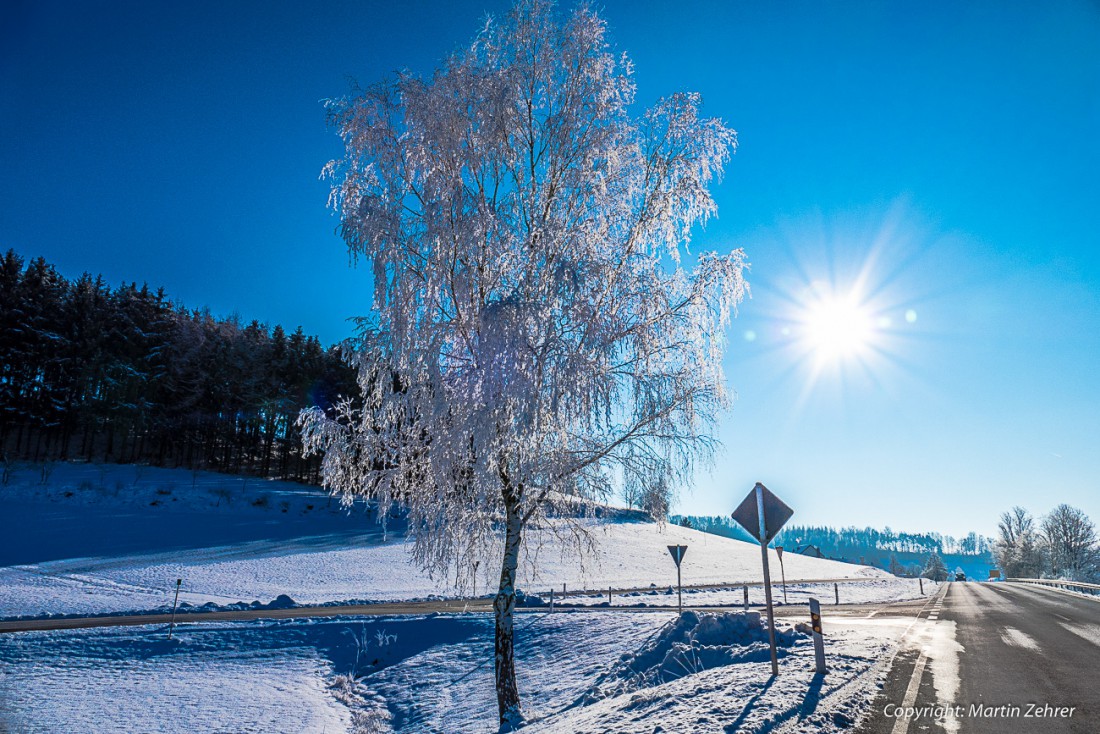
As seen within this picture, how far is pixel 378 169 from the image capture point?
9.96 m

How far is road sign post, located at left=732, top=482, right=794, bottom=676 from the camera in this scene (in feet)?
26.4

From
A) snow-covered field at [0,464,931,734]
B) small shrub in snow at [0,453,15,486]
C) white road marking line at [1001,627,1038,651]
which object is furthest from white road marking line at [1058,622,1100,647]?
small shrub in snow at [0,453,15,486]

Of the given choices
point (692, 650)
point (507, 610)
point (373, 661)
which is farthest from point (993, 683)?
point (373, 661)

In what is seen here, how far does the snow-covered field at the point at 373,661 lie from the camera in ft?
24.7

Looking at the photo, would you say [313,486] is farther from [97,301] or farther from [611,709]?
[611,709]

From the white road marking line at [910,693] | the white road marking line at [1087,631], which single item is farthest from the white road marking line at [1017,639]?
the white road marking line at [910,693]

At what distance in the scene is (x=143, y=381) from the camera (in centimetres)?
5341

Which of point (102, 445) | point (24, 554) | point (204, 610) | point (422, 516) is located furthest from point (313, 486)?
point (422, 516)

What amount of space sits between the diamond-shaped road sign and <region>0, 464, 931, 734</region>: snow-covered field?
194 centimetres

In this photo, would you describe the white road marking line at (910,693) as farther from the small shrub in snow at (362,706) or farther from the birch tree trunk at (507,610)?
the small shrub in snow at (362,706)

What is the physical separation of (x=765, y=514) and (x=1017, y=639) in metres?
8.47

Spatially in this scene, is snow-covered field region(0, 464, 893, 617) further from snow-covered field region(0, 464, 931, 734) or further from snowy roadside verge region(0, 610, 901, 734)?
snowy roadside verge region(0, 610, 901, 734)

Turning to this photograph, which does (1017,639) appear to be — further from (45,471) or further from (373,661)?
(45,471)

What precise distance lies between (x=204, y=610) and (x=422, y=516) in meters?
18.2
